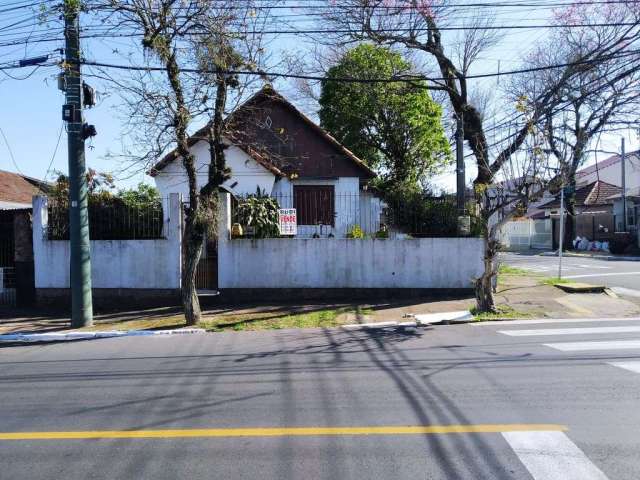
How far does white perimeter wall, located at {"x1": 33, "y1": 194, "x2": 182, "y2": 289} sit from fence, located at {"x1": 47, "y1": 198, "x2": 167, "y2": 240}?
0.78ft

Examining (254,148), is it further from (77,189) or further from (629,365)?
(629,365)

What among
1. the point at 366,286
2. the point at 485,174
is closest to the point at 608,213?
the point at 485,174

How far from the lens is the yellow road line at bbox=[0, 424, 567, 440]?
15.3 ft

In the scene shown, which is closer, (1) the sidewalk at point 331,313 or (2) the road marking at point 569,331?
(2) the road marking at point 569,331

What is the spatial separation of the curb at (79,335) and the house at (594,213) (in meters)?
33.7

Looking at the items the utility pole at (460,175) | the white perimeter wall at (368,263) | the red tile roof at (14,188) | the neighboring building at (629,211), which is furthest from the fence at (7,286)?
the neighboring building at (629,211)

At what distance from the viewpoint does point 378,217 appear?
16281 mm

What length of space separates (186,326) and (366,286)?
4.95 metres

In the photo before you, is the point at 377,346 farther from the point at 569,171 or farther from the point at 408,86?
the point at 408,86

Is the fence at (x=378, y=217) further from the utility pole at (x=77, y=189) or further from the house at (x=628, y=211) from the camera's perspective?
the house at (x=628, y=211)

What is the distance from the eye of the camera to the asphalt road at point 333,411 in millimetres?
4066

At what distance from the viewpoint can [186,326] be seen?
11141 mm

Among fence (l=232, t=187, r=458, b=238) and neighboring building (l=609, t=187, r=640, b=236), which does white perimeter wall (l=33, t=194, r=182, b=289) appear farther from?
neighboring building (l=609, t=187, r=640, b=236)

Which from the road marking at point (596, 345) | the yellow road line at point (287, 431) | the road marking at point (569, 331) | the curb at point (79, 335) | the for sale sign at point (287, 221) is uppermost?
the for sale sign at point (287, 221)
